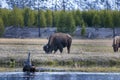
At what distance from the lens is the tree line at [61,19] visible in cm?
14262

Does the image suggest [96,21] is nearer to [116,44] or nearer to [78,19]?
[78,19]

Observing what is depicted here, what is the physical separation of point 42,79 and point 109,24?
118 meters

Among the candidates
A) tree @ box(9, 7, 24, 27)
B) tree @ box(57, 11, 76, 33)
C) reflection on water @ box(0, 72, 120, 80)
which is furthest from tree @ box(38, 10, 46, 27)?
reflection on water @ box(0, 72, 120, 80)

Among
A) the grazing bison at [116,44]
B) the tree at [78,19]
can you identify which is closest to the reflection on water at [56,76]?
the grazing bison at [116,44]

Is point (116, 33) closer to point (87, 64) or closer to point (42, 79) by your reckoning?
point (87, 64)

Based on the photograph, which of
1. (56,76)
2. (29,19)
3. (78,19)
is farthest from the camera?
(78,19)

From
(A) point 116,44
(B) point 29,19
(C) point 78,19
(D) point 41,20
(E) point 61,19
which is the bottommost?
(C) point 78,19

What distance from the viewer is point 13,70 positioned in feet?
128

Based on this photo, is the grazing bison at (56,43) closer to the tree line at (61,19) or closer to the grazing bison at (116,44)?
the grazing bison at (116,44)

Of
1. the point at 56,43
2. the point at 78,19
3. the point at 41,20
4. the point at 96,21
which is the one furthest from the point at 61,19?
the point at 56,43

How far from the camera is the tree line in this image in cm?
14262

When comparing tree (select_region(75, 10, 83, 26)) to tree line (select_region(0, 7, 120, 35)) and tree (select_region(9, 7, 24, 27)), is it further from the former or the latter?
tree (select_region(9, 7, 24, 27))

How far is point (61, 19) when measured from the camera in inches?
5807

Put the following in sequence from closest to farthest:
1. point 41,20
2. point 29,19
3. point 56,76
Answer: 1. point 56,76
2. point 29,19
3. point 41,20
